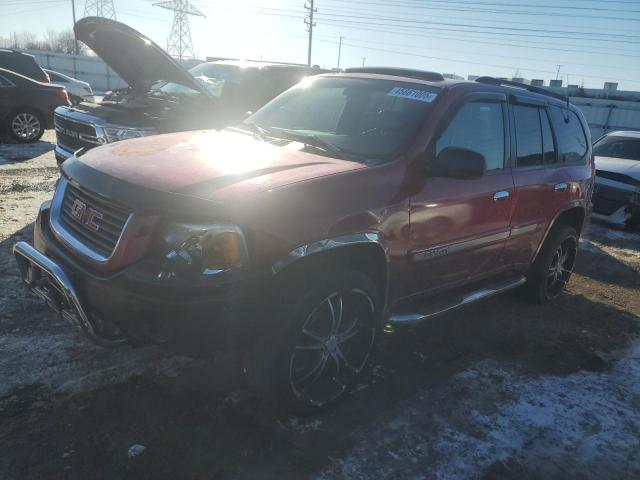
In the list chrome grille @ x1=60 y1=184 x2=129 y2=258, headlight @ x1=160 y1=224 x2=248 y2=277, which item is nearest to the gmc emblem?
chrome grille @ x1=60 y1=184 x2=129 y2=258

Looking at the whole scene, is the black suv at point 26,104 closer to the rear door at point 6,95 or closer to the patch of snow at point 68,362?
the rear door at point 6,95

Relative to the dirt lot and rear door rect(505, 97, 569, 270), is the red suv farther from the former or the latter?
the dirt lot

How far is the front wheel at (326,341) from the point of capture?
2.66 metres

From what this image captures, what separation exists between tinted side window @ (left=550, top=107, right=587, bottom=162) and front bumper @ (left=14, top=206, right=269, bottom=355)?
3.51m

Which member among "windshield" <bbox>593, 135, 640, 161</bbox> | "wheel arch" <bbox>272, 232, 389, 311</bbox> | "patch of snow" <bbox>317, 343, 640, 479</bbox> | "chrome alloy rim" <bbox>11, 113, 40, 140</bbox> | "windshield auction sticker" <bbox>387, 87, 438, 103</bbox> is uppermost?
"windshield auction sticker" <bbox>387, 87, 438, 103</bbox>

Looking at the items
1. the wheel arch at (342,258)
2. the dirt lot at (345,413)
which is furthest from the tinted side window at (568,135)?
the wheel arch at (342,258)

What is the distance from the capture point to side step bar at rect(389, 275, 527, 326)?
130 inches

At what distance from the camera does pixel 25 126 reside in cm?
1083

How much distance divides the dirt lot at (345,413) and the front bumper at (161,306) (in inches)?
21.4

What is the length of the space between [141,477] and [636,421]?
3012 mm

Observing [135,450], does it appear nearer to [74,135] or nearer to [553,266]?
[553,266]

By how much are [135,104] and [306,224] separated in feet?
16.6

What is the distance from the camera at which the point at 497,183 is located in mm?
3793

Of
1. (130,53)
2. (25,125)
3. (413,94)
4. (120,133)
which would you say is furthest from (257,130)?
(25,125)
